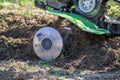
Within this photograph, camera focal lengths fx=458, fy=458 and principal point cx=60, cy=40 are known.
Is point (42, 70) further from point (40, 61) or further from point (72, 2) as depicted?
point (72, 2)

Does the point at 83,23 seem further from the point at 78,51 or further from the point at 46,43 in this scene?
the point at 46,43

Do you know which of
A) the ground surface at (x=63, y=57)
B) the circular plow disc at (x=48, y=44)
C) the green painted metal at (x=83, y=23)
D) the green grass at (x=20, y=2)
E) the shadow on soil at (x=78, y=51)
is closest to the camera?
the ground surface at (x=63, y=57)

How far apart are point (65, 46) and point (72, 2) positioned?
88cm

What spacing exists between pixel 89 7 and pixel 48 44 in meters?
0.88

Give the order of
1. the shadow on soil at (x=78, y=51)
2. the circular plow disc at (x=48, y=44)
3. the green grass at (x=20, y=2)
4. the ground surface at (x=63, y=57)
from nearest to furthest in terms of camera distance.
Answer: the ground surface at (x=63, y=57) → the shadow on soil at (x=78, y=51) → the circular plow disc at (x=48, y=44) → the green grass at (x=20, y=2)

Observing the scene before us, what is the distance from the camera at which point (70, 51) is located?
728cm

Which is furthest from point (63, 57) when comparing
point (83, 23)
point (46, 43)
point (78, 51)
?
point (83, 23)

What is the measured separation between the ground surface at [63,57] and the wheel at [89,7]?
312 mm

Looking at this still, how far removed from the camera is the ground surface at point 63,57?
21.0ft

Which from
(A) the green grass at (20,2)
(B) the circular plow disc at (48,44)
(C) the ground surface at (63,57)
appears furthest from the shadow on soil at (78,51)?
(A) the green grass at (20,2)

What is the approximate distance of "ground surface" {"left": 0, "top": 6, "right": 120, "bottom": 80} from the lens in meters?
6.39

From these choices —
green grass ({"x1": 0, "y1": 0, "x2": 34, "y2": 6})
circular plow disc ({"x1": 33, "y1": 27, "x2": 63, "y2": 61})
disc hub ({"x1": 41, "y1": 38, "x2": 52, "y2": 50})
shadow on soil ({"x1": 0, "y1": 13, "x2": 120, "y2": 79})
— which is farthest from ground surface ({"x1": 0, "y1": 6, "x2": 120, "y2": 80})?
green grass ({"x1": 0, "y1": 0, "x2": 34, "y2": 6})

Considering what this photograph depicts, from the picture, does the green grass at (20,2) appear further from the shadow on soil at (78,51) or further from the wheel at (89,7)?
the wheel at (89,7)

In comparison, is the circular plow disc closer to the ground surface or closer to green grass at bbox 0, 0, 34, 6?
the ground surface
